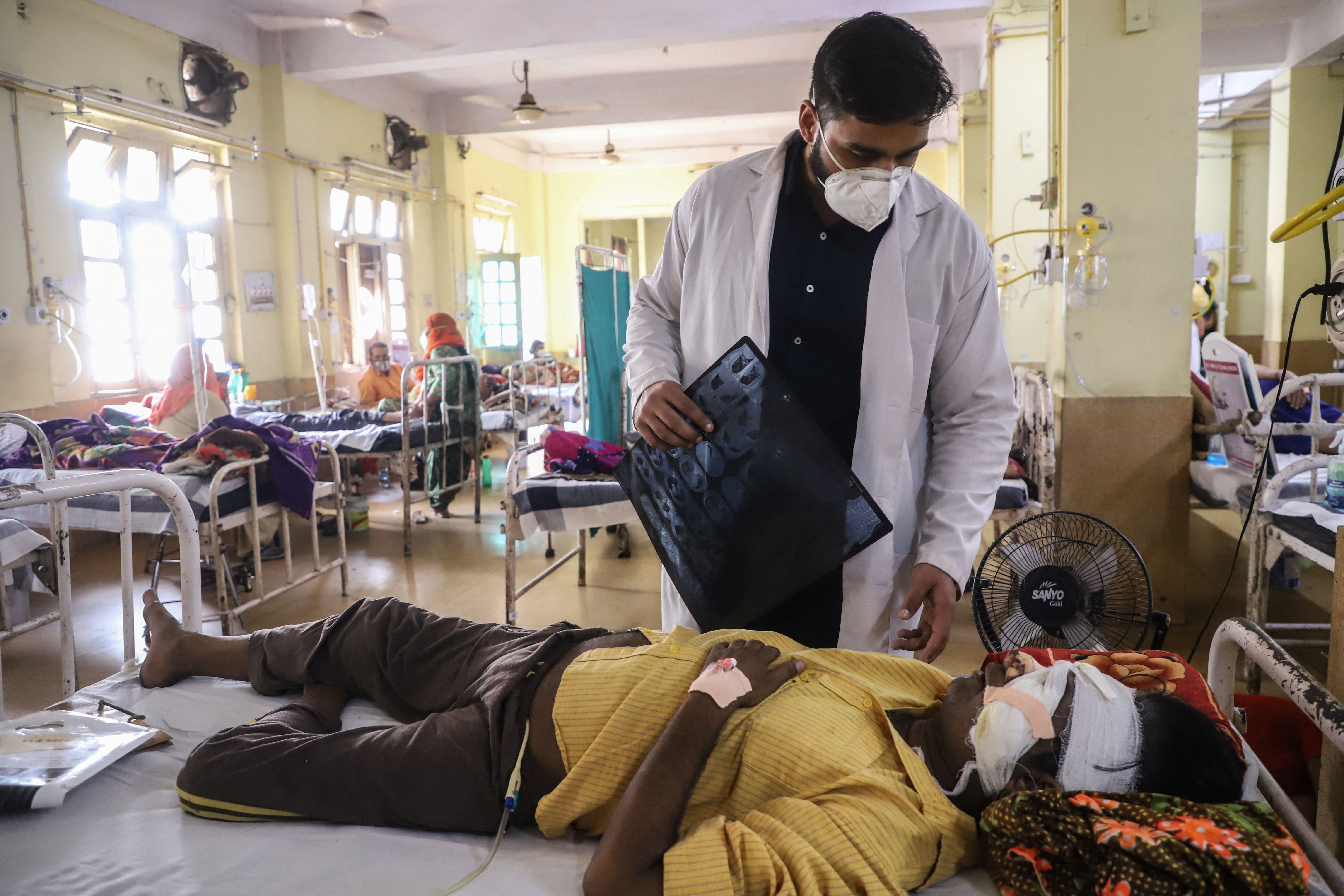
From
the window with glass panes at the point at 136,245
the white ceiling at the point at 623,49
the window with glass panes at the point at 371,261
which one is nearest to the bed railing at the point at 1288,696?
the white ceiling at the point at 623,49

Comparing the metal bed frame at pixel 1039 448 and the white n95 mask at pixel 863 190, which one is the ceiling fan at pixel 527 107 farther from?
the white n95 mask at pixel 863 190

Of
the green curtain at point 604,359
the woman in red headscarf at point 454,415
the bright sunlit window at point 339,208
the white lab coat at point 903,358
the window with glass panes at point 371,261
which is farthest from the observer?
the window with glass panes at point 371,261

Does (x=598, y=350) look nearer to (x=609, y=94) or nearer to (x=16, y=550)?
(x=16, y=550)

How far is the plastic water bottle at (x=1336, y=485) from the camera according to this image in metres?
2.82

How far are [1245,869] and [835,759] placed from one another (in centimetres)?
54

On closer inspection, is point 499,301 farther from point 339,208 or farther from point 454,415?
point 454,415

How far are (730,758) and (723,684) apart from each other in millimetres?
128

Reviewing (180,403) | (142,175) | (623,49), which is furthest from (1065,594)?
(142,175)

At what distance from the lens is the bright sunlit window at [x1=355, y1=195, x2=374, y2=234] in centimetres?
888

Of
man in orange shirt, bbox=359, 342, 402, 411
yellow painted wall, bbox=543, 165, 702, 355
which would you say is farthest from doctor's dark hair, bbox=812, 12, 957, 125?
yellow painted wall, bbox=543, 165, 702, 355

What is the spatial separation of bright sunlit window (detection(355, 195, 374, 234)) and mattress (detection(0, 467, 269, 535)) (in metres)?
5.56

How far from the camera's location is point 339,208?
28.2ft

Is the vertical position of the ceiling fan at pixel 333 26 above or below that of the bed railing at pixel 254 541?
above

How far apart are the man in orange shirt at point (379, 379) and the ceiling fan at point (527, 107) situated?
2573 mm
